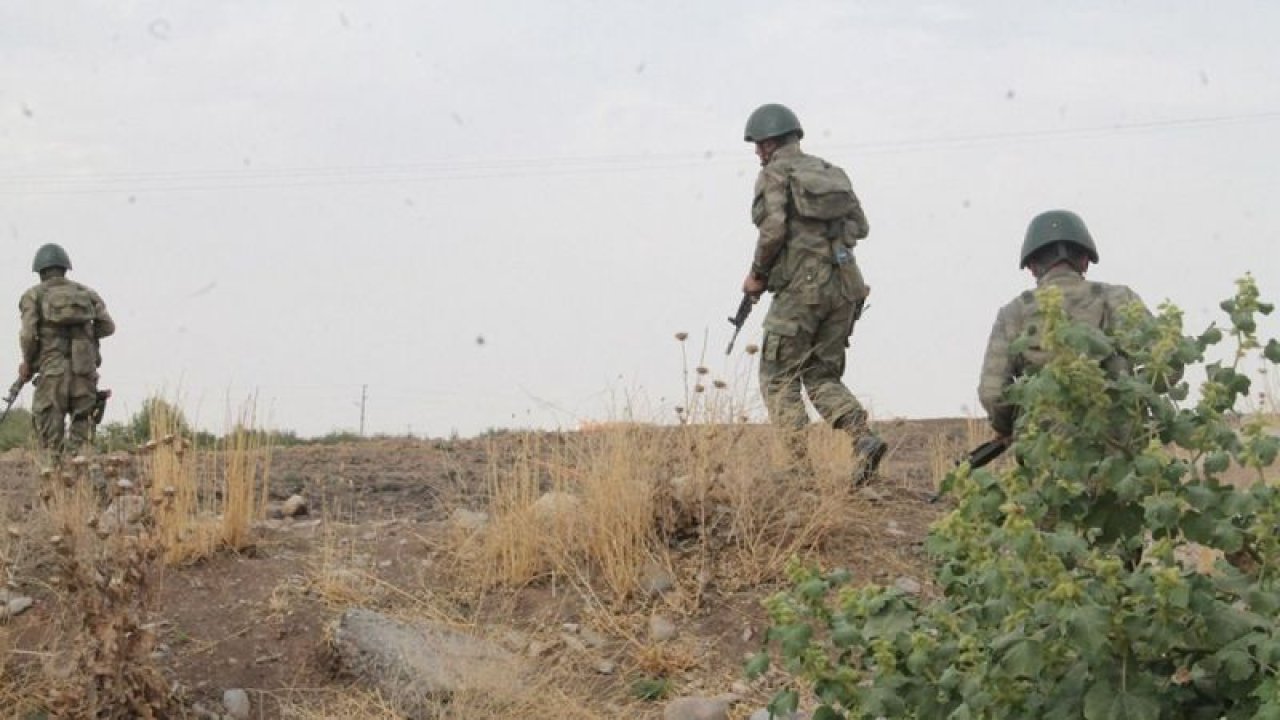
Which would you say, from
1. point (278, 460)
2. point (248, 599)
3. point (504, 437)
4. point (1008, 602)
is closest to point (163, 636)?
point (248, 599)

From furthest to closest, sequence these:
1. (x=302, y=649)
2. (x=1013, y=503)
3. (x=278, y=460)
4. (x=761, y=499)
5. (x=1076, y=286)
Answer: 1. (x=278, y=460)
2. (x=761, y=499)
3. (x=302, y=649)
4. (x=1076, y=286)
5. (x=1013, y=503)

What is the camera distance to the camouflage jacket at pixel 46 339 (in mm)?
11977

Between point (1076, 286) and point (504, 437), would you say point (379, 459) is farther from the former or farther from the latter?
point (1076, 286)

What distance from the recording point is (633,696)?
6480 mm

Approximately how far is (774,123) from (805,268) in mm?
732

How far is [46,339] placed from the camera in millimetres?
12000

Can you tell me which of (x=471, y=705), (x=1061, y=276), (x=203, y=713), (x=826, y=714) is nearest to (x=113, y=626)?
(x=203, y=713)

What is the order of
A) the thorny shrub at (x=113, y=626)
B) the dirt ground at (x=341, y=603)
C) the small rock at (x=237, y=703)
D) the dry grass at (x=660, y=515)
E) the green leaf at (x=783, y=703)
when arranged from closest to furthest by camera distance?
the green leaf at (x=783, y=703), the thorny shrub at (x=113, y=626), the small rock at (x=237, y=703), the dirt ground at (x=341, y=603), the dry grass at (x=660, y=515)

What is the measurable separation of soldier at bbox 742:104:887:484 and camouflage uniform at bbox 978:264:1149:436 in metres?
1.86

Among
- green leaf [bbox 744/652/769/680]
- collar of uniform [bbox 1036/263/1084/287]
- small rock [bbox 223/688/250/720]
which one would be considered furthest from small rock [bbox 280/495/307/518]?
green leaf [bbox 744/652/769/680]

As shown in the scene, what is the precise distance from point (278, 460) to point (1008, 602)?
31.6 feet

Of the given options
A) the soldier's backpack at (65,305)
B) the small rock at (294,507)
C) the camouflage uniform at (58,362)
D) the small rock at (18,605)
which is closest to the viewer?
the small rock at (18,605)

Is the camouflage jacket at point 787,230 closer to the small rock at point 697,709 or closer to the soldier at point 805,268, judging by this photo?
the soldier at point 805,268

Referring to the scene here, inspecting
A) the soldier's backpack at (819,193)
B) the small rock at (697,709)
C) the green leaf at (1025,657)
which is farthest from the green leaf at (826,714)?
the soldier's backpack at (819,193)
